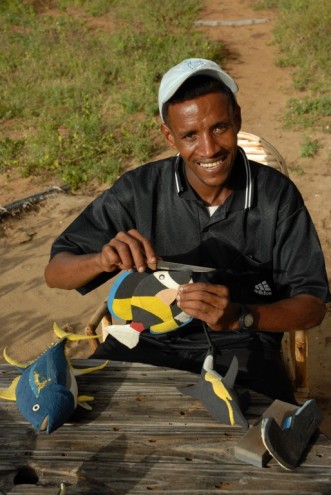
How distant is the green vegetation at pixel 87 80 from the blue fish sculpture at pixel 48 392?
3.82m

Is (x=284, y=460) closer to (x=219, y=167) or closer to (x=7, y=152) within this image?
(x=219, y=167)

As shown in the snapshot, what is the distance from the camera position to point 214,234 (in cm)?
249

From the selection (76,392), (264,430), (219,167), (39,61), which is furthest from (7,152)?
(264,430)

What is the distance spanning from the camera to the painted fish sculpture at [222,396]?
1.84 meters

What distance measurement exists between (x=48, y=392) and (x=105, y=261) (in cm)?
50

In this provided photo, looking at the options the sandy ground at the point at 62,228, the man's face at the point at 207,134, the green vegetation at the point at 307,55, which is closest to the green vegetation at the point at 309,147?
Answer: the sandy ground at the point at 62,228

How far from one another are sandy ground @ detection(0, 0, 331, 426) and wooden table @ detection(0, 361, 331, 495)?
1.72m

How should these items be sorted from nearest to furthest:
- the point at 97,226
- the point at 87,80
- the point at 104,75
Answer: the point at 97,226 < the point at 87,80 < the point at 104,75

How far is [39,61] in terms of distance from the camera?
802 cm

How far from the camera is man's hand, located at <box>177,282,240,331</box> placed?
1.94m

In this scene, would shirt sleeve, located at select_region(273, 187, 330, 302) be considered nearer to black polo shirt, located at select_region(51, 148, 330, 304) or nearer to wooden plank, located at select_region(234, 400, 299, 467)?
black polo shirt, located at select_region(51, 148, 330, 304)

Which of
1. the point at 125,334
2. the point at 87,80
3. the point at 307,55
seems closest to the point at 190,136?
the point at 125,334

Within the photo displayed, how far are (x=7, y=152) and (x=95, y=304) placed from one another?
251 cm

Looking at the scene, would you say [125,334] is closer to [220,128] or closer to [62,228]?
[220,128]
